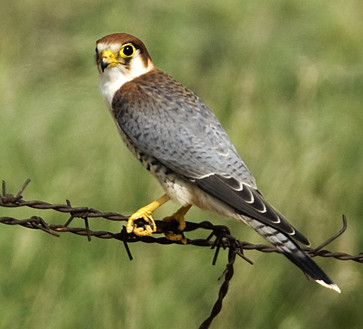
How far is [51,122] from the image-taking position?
21.7 feet

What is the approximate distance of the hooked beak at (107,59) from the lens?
4871 mm

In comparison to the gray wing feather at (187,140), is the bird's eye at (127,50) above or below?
above

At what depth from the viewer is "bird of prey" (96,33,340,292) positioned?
4246 mm

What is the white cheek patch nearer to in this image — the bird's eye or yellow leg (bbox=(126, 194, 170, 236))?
the bird's eye

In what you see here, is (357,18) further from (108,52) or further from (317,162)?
(108,52)

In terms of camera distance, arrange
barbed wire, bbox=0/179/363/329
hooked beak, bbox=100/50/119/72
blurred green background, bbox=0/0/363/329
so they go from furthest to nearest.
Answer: blurred green background, bbox=0/0/363/329
hooked beak, bbox=100/50/119/72
barbed wire, bbox=0/179/363/329

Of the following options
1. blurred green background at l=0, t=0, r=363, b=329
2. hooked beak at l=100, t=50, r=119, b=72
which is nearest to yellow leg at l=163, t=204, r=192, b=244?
hooked beak at l=100, t=50, r=119, b=72

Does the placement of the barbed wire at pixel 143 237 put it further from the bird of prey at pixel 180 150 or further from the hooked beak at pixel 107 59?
the hooked beak at pixel 107 59

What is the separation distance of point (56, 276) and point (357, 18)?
10.8 ft

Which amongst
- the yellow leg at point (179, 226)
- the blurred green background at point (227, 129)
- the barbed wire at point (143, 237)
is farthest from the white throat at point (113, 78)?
the blurred green background at point (227, 129)

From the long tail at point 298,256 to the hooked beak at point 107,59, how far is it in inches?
48.6

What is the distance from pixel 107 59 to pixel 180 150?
0.67 meters

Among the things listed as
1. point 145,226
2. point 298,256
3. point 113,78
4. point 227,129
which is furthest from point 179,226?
point 227,129

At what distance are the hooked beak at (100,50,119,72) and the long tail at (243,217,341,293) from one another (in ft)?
4.05
